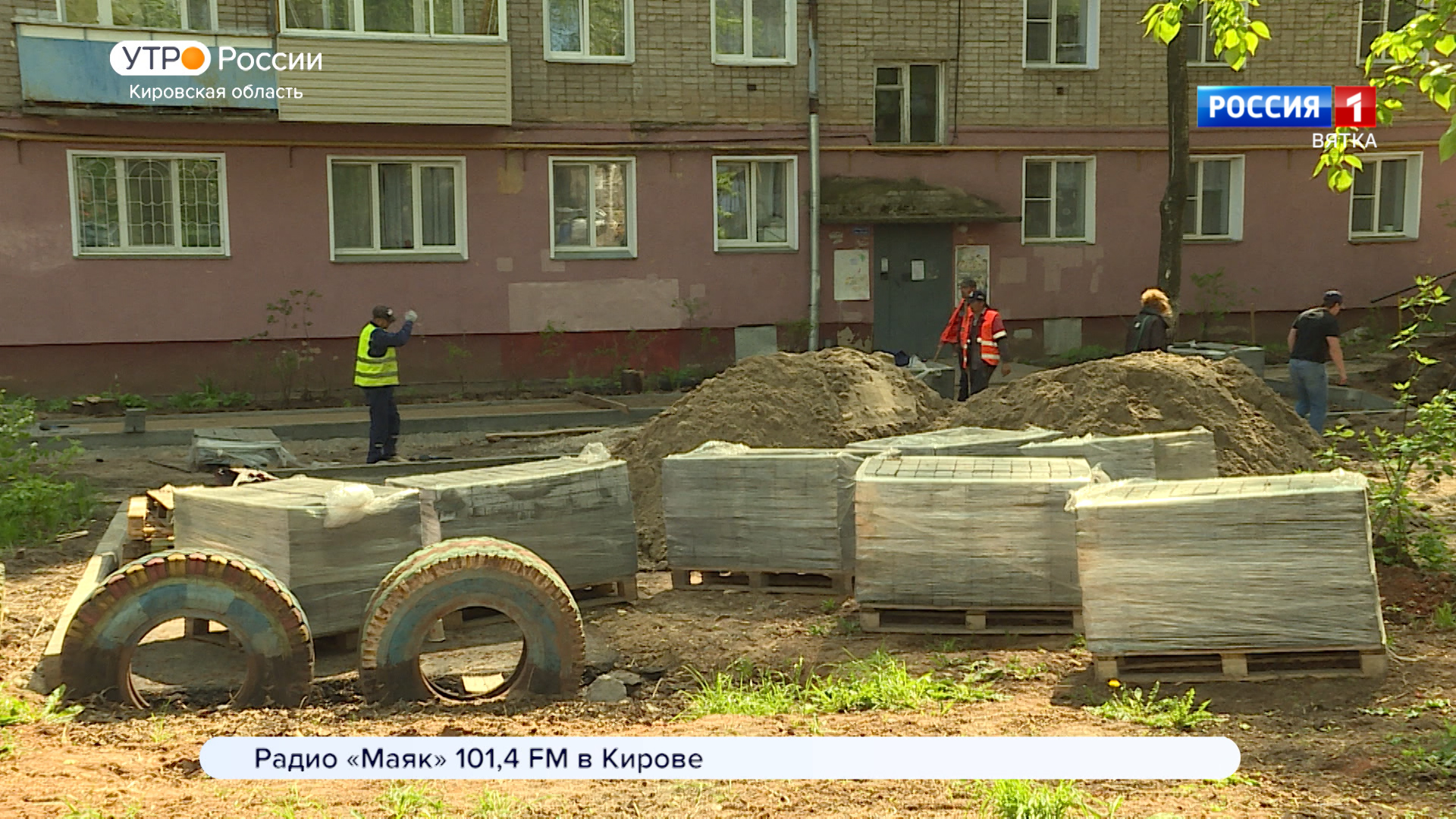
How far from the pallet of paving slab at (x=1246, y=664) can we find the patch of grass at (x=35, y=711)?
4.70m

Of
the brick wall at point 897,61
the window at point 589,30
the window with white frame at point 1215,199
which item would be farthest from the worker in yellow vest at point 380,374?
the window with white frame at point 1215,199

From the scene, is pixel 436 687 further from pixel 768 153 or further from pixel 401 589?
pixel 768 153

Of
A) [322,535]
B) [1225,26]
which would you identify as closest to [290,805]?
[322,535]

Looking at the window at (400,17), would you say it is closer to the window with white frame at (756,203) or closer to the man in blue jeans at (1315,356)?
the window with white frame at (756,203)

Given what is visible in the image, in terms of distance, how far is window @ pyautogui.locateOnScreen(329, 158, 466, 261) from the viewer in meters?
21.5

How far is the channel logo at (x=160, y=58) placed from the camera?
19.4 metres

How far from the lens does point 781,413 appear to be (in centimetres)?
1184

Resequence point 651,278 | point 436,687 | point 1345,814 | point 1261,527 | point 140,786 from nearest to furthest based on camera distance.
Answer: point 1345,814 → point 140,786 → point 1261,527 → point 436,687 → point 651,278

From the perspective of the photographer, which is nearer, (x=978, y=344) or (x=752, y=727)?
(x=752, y=727)

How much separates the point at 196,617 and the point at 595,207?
53.4ft

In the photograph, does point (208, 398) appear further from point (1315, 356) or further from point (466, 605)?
point (466, 605)

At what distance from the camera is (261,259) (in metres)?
20.8

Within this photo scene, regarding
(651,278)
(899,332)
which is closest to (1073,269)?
(899,332)

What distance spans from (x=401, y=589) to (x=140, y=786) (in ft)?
5.76
